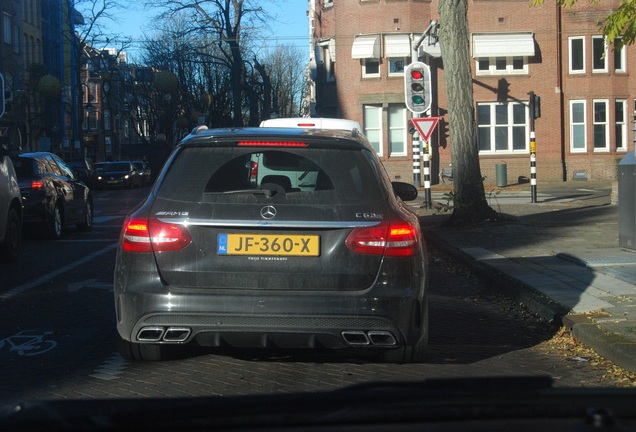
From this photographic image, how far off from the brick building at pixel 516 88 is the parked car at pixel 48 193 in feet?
79.1

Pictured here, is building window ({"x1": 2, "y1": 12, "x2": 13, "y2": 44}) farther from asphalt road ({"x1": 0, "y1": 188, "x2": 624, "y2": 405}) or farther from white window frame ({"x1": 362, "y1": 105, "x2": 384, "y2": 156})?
asphalt road ({"x1": 0, "y1": 188, "x2": 624, "y2": 405})

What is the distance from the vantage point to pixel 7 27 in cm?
5388

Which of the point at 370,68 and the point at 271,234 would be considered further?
the point at 370,68

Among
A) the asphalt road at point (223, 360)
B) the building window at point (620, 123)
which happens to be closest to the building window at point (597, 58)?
the building window at point (620, 123)

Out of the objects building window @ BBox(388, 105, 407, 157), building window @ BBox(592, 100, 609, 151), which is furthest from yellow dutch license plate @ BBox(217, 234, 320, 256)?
building window @ BBox(592, 100, 609, 151)

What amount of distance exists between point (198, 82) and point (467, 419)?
6412 cm

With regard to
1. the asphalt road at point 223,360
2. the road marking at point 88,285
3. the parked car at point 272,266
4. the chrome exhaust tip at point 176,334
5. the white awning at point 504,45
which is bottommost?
the asphalt road at point 223,360

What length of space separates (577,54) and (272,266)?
37969 mm

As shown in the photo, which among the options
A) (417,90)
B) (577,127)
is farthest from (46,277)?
(577,127)

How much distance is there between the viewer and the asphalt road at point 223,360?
5.62 meters

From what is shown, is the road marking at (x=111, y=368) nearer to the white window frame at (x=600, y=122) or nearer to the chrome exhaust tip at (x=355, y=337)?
the chrome exhaust tip at (x=355, y=337)

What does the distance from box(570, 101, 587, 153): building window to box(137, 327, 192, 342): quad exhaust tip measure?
37509 millimetres

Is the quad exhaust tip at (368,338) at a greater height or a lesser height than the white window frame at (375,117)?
lesser

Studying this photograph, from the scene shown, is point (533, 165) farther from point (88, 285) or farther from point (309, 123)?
point (88, 285)
